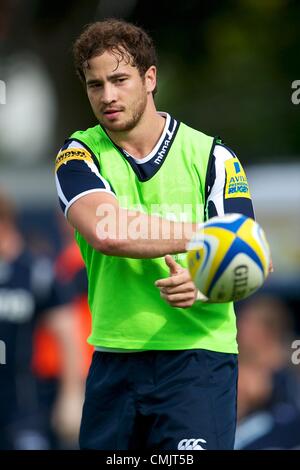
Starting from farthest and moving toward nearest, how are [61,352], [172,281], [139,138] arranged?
[61,352] < [139,138] < [172,281]

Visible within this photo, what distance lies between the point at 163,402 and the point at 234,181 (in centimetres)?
118

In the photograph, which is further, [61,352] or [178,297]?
[61,352]

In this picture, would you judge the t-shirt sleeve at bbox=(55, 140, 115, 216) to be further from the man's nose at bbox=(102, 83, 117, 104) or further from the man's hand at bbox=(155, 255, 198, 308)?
the man's hand at bbox=(155, 255, 198, 308)

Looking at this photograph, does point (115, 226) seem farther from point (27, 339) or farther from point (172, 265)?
point (27, 339)

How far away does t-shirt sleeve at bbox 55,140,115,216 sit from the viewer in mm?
5594

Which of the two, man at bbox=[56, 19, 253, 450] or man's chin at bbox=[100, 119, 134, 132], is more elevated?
man's chin at bbox=[100, 119, 134, 132]

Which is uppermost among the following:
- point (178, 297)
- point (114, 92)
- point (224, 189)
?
point (114, 92)

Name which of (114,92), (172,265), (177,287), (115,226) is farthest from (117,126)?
(177,287)

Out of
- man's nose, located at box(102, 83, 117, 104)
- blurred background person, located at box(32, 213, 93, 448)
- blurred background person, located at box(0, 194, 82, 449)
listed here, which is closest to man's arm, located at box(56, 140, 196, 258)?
man's nose, located at box(102, 83, 117, 104)

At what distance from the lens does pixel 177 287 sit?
5344mm

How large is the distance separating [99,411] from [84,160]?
1.28 meters

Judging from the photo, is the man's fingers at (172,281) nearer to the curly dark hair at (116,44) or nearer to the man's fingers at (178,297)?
the man's fingers at (178,297)

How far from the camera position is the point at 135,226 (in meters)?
5.41

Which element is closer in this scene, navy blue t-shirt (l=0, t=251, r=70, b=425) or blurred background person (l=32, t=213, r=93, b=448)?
blurred background person (l=32, t=213, r=93, b=448)
